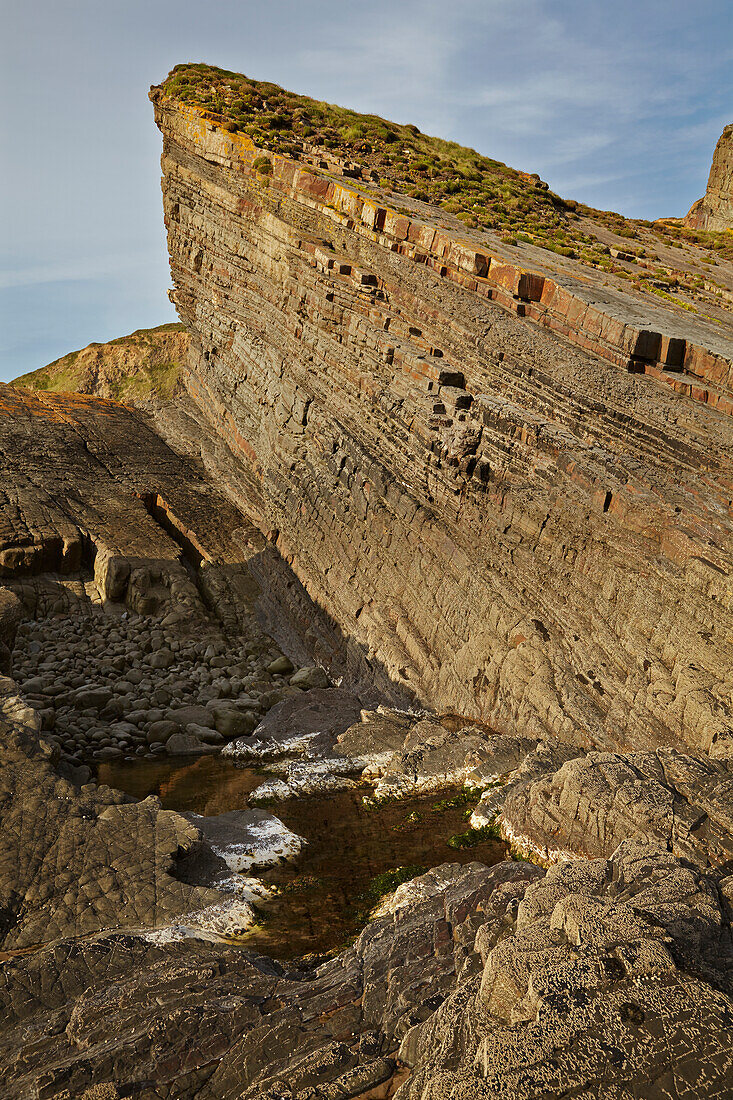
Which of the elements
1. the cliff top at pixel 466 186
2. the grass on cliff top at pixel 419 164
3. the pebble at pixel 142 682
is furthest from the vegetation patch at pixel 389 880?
the grass on cliff top at pixel 419 164

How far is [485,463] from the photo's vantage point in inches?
651

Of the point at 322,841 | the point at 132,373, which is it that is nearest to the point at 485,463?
the point at 322,841

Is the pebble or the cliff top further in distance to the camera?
the cliff top

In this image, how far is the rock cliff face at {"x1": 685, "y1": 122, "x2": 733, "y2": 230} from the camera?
117 ft

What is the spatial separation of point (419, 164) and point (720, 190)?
56.3ft

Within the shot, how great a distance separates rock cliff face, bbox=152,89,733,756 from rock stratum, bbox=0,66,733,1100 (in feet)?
0.26

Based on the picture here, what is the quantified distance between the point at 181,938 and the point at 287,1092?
11.1 feet

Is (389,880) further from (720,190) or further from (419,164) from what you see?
(720,190)

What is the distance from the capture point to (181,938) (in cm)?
857

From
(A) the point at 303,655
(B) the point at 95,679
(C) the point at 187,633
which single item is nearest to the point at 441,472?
(A) the point at 303,655

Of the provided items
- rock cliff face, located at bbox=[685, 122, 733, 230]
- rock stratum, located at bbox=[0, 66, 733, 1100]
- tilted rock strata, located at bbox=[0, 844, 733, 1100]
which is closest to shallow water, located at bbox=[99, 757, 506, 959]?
rock stratum, located at bbox=[0, 66, 733, 1100]

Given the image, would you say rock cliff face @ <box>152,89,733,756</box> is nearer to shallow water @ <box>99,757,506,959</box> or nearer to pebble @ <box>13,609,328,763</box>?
pebble @ <box>13,609,328,763</box>

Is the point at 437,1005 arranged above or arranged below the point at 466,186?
below

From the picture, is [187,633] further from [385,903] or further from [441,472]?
[385,903]
